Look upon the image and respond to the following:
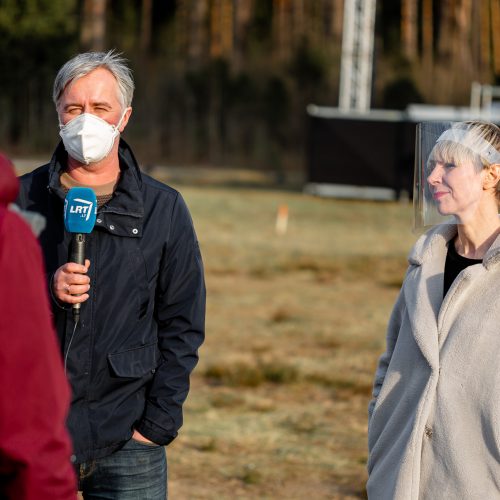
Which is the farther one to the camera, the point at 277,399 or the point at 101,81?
the point at 277,399

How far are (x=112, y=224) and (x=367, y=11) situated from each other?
2617cm

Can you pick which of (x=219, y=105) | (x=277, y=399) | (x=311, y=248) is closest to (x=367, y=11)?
(x=311, y=248)

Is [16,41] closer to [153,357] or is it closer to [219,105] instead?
Result: [219,105]

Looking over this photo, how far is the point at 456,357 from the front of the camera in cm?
361

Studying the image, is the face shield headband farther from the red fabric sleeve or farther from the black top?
the red fabric sleeve

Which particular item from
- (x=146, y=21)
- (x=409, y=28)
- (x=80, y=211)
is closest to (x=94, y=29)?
(x=146, y=21)

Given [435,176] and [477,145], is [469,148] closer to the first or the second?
[477,145]

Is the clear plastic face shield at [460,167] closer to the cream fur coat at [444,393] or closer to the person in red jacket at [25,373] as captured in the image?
the cream fur coat at [444,393]

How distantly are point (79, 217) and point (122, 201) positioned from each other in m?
0.29

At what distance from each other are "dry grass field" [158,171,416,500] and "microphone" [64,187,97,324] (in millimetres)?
3638

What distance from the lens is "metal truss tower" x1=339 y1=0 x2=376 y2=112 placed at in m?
28.9

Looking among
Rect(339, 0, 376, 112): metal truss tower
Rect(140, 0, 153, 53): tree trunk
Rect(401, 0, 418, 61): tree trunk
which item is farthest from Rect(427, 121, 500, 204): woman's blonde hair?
Rect(401, 0, 418, 61): tree trunk

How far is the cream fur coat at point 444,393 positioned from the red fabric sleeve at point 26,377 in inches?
67.5

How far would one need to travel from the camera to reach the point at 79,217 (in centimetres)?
342
